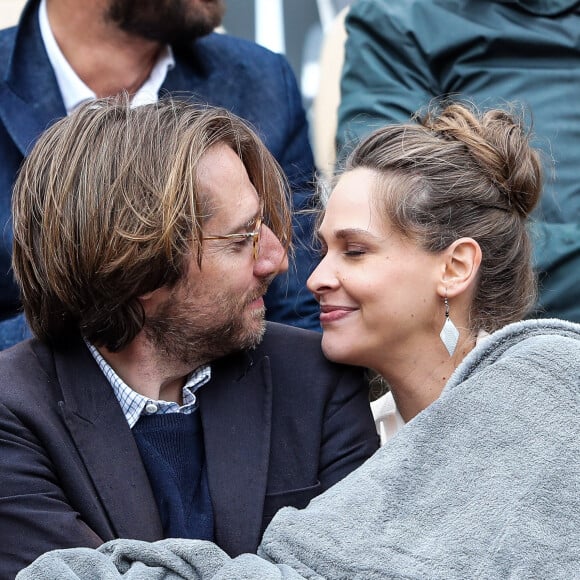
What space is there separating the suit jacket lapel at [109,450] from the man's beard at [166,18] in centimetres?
135

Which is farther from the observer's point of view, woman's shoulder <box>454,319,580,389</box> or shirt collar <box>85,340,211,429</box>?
shirt collar <box>85,340,211,429</box>

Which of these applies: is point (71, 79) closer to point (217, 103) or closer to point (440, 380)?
point (217, 103)

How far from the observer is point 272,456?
2.37 metres

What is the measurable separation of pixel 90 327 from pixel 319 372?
0.49 meters

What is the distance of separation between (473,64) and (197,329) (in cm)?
137

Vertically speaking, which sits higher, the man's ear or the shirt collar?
the man's ear

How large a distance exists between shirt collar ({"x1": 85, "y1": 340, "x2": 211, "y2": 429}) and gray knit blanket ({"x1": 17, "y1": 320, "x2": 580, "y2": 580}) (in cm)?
34

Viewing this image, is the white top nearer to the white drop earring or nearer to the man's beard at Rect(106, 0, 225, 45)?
the man's beard at Rect(106, 0, 225, 45)

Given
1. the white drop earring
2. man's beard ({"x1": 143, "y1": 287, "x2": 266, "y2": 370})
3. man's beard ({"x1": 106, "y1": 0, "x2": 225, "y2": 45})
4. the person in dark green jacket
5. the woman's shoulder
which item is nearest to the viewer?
the woman's shoulder

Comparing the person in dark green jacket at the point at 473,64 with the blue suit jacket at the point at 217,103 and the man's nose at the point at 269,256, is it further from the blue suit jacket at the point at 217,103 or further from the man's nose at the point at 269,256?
the man's nose at the point at 269,256

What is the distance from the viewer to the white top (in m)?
3.25

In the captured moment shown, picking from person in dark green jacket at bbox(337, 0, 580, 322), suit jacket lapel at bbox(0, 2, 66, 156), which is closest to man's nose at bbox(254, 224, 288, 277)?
person in dark green jacket at bbox(337, 0, 580, 322)

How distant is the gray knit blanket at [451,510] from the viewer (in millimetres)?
1959

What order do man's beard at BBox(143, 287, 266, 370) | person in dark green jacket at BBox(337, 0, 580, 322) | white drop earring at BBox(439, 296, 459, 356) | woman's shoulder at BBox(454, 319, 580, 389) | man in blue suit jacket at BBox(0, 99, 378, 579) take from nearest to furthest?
woman's shoulder at BBox(454, 319, 580, 389)
man in blue suit jacket at BBox(0, 99, 378, 579)
man's beard at BBox(143, 287, 266, 370)
white drop earring at BBox(439, 296, 459, 356)
person in dark green jacket at BBox(337, 0, 580, 322)
